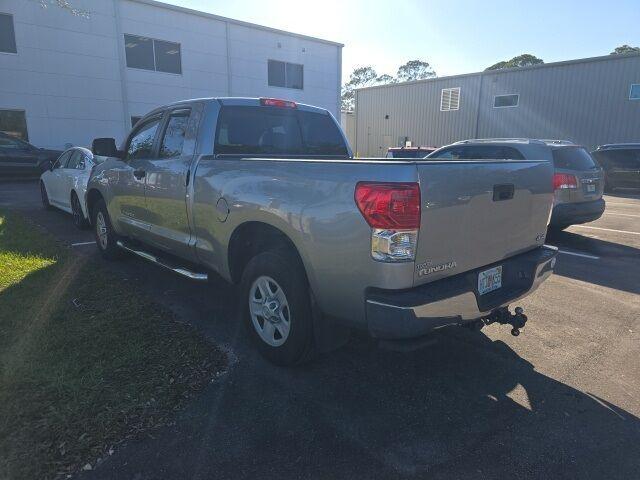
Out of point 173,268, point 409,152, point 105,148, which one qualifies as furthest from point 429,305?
point 409,152

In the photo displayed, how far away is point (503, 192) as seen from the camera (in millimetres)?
3088

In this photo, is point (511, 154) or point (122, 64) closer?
point (511, 154)

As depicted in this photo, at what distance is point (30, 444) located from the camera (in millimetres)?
2486

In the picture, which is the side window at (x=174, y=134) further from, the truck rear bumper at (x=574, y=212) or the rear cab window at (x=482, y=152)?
the truck rear bumper at (x=574, y=212)

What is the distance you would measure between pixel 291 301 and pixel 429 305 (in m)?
0.98

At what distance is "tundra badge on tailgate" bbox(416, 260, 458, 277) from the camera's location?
2.63 meters

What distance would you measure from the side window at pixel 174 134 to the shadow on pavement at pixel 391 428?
2.23 meters

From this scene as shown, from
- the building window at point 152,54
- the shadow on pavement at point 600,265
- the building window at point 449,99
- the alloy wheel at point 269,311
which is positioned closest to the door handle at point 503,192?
the alloy wheel at point 269,311

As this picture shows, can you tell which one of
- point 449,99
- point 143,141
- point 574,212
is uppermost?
point 449,99

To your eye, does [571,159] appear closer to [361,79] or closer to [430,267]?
[430,267]

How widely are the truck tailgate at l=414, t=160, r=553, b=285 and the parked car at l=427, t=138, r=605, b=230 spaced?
13.0ft

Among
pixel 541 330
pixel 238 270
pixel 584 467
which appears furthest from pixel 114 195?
pixel 584 467

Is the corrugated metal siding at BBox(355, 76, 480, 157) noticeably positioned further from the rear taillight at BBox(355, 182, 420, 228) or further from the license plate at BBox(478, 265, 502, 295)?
the rear taillight at BBox(355, 182, 420, 228)

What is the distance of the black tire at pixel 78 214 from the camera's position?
8125 mm
